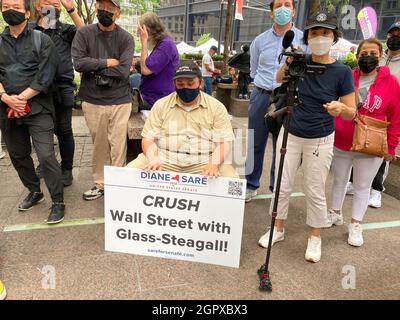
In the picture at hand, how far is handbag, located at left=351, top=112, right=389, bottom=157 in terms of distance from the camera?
2.93 metres

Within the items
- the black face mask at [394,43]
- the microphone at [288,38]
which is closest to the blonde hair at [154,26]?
the microphone at [288,38]

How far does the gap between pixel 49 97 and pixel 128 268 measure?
6.09 feet

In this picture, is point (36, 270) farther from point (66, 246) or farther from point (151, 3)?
point (151, 3)

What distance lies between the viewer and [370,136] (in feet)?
9.59

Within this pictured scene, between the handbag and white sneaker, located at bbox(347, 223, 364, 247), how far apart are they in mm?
704

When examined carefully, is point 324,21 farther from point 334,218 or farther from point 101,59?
point 101,59

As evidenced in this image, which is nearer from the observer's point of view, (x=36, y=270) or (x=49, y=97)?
(x=36, y=270)

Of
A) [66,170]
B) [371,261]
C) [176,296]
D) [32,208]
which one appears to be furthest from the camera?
[66,170]

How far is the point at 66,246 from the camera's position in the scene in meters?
2.95

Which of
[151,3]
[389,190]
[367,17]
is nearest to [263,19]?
[151,3]

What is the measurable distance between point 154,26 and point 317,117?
2.03m

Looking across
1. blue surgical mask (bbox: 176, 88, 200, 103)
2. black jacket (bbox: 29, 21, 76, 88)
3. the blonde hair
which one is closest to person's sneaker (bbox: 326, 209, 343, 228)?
blue surgical mask (bbox: 176, 88, 200, 103)

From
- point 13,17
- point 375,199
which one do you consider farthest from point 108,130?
point 375,199

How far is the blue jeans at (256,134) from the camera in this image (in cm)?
363
